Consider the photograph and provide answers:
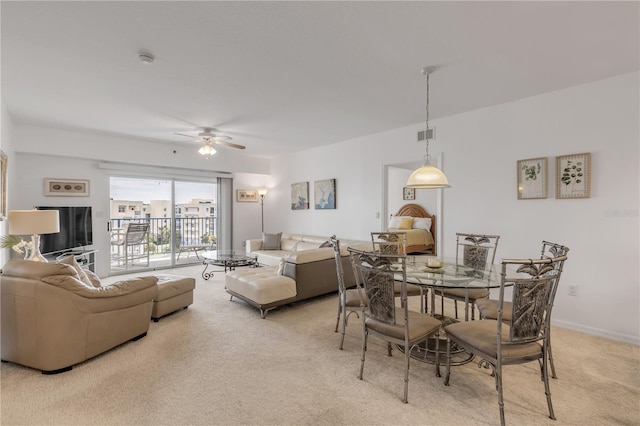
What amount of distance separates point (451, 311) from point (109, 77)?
478 cm

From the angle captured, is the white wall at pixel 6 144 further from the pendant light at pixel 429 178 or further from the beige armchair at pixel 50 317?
the pendant light at pixel 429 178

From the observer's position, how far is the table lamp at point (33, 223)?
3037mm

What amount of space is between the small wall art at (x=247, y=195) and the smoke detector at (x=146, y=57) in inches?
200

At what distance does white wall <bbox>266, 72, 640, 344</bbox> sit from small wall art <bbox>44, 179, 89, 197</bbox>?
18.8 ft

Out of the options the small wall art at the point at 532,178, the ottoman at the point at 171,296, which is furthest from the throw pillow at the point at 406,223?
the ottoman at the point at 171,296

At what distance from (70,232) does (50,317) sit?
350cm

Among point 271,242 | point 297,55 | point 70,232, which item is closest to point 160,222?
point 70,232

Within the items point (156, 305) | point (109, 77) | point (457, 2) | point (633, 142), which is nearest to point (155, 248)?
point (156, 305)

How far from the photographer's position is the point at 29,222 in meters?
3.08

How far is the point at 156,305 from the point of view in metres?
3.52

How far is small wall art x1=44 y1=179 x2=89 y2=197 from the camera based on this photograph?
530cm

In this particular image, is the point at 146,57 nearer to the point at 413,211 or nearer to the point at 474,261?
the point at 474,261

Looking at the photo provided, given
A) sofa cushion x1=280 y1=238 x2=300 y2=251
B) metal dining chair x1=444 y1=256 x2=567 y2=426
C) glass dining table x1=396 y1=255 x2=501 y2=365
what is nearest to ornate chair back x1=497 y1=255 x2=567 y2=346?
metal dining chair x1=444 y1=256 x2=567 y2=426

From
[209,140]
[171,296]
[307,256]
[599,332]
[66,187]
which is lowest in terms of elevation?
[599,332]
